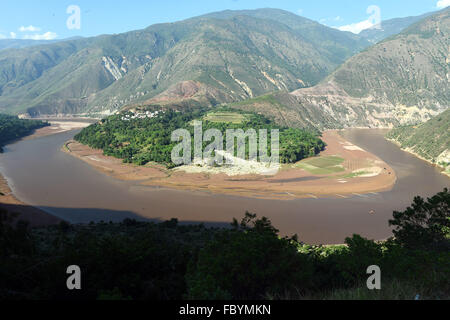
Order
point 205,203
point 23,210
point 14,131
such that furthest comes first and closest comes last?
point 14,131 < point 205,203 < point 23,210

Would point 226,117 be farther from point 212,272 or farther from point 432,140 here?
point 212,272

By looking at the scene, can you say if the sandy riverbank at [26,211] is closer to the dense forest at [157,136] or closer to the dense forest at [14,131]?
the dense forest at [157,136]

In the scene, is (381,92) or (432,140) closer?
(432,140)

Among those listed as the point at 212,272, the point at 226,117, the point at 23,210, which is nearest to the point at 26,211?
the point at 23,210

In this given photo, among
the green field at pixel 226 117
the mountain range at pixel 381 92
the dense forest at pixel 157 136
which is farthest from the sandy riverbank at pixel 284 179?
the mountain range at pixel 381 92
